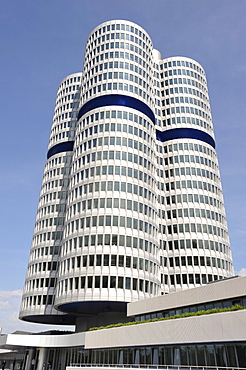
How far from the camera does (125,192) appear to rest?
65750 mm

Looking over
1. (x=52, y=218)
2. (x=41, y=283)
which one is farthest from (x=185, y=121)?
(x=41, y=283)

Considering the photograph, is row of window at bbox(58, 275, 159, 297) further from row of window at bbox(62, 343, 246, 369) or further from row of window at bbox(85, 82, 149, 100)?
row of window at bbox(85, 82, 149, 100)

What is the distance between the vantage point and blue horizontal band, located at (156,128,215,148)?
298 ft

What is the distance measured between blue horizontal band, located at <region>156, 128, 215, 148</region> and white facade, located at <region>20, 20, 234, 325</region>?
0.95 ft

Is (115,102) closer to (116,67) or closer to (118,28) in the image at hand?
(116,67)

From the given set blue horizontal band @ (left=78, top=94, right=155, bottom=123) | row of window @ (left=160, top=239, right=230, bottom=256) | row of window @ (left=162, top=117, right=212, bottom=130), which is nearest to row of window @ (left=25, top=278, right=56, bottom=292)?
row of window @ (left=160, top=239, right=230, bottom=256)

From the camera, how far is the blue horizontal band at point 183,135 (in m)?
90.7

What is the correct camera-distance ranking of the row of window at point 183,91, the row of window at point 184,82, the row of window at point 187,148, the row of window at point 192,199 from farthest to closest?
the row of window at point 184,82
the row of window at point 183,91
the row of window at point 187,148
the row of window at point 192,199

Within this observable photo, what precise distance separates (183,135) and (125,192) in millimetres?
33461

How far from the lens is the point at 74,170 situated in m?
72.6

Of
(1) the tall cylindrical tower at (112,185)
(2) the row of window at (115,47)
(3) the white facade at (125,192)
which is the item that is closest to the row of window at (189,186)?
(3) the white facade at (125,192)

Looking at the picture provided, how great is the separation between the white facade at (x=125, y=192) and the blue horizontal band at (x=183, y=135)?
0.95 feet

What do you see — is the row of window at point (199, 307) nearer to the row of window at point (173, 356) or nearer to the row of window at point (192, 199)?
the row of window at point (173, 356)

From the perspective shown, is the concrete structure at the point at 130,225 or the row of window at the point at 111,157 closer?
the concrete structure at the point at 130,225
